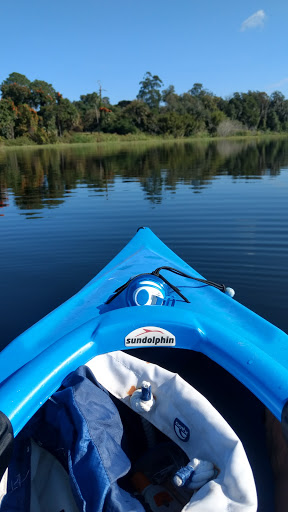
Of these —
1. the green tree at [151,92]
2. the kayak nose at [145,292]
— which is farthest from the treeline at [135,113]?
the kayak nose at [145,292]

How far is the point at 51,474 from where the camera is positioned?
1817mm

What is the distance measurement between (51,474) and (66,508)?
272 mm

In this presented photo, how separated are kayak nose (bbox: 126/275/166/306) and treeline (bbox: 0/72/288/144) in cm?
4074

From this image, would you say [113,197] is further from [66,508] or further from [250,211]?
[66,508]

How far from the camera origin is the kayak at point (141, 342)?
1.68m

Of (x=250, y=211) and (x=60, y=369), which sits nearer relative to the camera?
(x=60, y=369)

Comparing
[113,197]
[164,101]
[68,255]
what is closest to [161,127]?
[164,101]

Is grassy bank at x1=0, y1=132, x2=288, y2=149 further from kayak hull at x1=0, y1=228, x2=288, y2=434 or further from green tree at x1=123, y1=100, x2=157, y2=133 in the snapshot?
kayak hull at x1=0, y1=228, x2=288, y2=434

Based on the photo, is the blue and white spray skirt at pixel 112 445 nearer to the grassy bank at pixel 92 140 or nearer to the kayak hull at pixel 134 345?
the kayak hull at pixel 134 345

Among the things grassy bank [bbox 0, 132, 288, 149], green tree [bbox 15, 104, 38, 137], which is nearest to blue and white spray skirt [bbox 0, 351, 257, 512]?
grassy bank [bbox 0, 132, 288, 149]

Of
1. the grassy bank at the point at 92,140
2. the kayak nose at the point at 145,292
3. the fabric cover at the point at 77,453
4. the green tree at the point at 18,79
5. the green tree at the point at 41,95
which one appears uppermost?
the green tree at the point at 18,79

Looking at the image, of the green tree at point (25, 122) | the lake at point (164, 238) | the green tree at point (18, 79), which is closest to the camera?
the lake at point (164, 238)

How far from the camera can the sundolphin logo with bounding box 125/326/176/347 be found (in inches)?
81.7

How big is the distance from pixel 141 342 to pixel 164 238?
4.06 m
